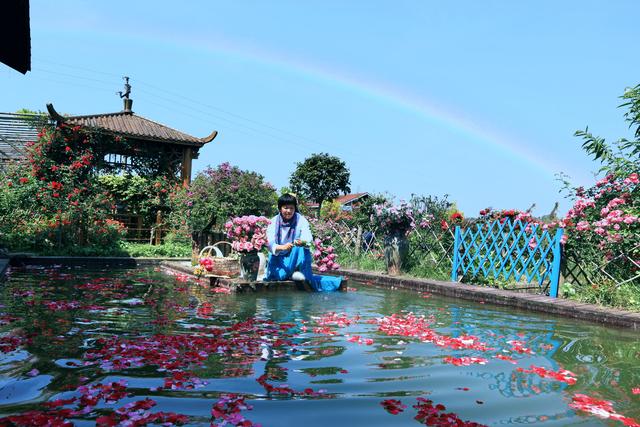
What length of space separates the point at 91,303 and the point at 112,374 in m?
3.54

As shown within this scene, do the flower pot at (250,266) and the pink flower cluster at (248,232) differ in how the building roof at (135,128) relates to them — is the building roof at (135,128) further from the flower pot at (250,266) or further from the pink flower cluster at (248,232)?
the flower pot at (250,266)

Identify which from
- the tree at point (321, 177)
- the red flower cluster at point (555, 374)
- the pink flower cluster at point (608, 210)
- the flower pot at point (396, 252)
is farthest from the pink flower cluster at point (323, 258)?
the tree at point (321, 177)

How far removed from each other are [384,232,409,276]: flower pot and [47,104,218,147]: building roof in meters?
10.8

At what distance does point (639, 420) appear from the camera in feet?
10.0

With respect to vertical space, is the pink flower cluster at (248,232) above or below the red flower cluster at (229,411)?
above

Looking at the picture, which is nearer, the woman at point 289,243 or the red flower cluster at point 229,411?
the red flower cluster at point 229,411

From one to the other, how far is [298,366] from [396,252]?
8350 millimetres

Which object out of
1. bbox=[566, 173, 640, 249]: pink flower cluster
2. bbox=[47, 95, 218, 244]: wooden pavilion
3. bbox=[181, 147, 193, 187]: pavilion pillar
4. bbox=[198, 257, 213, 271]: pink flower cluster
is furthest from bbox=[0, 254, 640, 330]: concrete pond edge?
bbox=[181, 147, 193, 187]: pavilion pillar

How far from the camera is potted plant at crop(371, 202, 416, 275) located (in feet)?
38.6

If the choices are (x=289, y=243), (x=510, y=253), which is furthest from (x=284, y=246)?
(x=510, y=253)

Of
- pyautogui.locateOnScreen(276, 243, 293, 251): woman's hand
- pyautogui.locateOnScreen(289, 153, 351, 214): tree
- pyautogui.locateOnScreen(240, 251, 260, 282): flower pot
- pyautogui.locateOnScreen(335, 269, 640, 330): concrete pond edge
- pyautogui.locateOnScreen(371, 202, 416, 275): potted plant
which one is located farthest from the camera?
pyautogui.locateOnScreen(289, 153, 351, 214): tree

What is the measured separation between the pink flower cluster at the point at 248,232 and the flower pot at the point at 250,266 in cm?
13

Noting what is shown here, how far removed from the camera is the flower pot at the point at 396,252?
12.0 metres

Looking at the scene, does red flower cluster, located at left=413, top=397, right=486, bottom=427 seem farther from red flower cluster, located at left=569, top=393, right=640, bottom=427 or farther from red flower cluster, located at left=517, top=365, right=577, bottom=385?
red flower cluster, located at left=517, top=365, right=577, bottom=385
